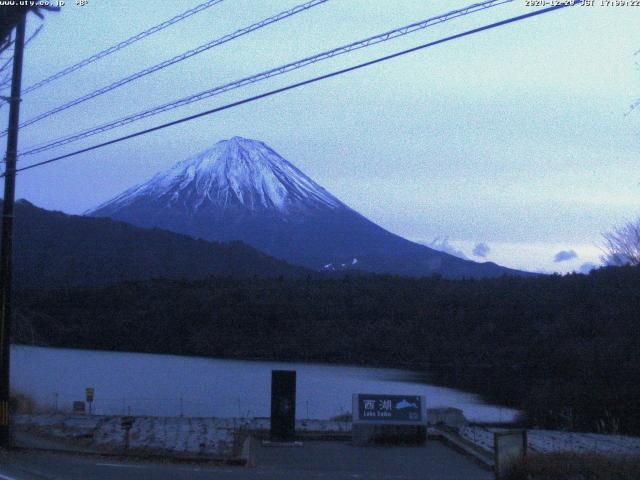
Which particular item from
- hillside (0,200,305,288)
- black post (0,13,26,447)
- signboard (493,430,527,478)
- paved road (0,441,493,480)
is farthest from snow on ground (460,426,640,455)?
hillside (0,200,305,288)

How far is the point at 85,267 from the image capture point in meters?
85.1

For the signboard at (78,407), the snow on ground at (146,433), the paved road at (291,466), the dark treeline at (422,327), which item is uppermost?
the dark treeline at (422,327)

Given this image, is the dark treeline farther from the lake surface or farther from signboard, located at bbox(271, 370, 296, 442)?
signboard, located at bbox(271, 370, 296, 442)

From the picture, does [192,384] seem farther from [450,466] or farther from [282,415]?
[450,466]

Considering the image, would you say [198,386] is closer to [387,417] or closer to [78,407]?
[78,407]

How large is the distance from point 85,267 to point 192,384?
163 feet

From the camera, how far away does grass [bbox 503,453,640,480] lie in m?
11.9

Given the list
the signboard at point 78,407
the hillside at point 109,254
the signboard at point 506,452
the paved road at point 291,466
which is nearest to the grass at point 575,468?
the signboard at point 506,452

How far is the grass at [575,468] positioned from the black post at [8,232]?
10.6 m

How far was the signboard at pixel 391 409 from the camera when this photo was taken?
21.2 m

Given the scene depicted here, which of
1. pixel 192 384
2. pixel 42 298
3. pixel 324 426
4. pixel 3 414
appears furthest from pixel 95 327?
pixel 3 414

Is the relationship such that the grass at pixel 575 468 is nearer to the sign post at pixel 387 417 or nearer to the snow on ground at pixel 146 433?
the snow on ground at pixel 146 433

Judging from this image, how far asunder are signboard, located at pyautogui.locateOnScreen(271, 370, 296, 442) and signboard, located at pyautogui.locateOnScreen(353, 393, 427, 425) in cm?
166

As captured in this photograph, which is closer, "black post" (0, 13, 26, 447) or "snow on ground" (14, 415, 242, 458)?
"black post" (0, 13, 26, 447)
